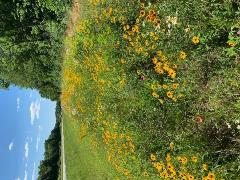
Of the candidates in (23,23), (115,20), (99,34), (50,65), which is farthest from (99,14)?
(50,65)

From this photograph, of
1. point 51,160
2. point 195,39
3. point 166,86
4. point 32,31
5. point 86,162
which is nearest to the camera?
point 195,39

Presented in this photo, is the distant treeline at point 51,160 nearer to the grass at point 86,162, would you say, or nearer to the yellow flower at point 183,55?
the grass at point 86,162

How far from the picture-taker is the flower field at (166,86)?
7.02 m

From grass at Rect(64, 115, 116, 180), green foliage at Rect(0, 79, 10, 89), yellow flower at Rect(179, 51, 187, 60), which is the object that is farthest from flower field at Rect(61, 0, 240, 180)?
green foliage at Rect(0, 79, 10, 89)

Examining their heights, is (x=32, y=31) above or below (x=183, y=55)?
above

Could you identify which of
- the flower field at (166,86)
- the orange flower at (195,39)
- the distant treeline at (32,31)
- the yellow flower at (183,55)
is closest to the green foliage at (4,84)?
the distant treeline at (32,31)

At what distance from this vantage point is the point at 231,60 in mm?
6836

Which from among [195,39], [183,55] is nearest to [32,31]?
[183,55]

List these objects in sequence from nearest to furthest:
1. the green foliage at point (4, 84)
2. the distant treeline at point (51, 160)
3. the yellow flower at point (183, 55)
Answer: the yellow flower at point (183, 55) < the green foliage at point (4, 84) < the distant treeline at point (51, 160)

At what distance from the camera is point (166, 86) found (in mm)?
8609

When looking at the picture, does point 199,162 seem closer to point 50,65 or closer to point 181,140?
point 181,140

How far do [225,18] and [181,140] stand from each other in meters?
2.72

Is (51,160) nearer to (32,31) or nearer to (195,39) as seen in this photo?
(32,31)

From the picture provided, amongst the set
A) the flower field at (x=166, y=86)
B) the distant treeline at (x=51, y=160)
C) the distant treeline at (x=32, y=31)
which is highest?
the distant treeline at (x=32, y=31)
